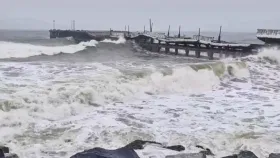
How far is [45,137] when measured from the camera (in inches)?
486

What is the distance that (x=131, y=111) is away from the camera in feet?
54.6

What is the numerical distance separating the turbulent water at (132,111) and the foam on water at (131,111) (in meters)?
0.03

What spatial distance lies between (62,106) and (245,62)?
847 inches

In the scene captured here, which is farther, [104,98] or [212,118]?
[104,98]

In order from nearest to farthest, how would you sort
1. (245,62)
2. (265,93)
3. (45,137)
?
1. (45,137)
2. (265,93)
3. (245,62)

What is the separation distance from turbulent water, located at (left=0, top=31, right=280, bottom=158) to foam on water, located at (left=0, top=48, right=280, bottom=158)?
33mm

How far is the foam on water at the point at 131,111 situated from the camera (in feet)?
40.0

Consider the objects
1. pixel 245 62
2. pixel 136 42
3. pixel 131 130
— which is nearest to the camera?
pixel 131 130

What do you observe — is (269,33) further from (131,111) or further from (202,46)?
(131,111)

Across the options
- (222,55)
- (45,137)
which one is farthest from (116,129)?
(222,55)

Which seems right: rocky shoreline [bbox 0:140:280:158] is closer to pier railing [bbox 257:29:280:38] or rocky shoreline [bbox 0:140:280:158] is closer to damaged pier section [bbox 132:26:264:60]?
damaged pier section [bbox 132:26:264:60]

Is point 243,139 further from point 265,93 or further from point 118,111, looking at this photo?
point 265,93

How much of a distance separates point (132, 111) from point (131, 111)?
5 centimetres

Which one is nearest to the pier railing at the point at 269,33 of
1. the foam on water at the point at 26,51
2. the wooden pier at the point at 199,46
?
the wooden pier at the point at 199,46
